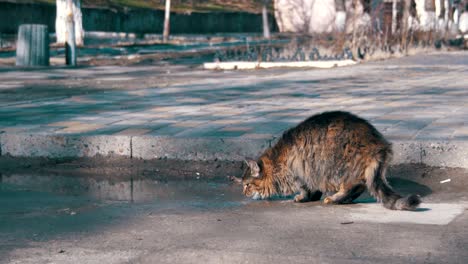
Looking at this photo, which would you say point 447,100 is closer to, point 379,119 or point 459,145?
point 379,119

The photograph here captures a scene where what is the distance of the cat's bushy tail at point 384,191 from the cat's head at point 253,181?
0.83 m

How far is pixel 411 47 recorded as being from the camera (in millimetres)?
24469

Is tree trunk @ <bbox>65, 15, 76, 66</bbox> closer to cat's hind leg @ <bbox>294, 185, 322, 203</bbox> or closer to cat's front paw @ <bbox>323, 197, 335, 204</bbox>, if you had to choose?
cat's hind leg @ <bbox>294, 185, 322, 203</bbox>

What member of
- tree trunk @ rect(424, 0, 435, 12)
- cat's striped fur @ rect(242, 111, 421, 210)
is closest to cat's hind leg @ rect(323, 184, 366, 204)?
cat's striped fur @ rect(242, 111, 421, 210)

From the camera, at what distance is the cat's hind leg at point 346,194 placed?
6.12m

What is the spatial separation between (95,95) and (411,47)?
44.6ft

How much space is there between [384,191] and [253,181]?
1.04 meters

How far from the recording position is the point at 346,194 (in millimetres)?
6133

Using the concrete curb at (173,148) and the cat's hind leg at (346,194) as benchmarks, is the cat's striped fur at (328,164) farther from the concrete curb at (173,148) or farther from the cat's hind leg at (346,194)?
the concrete curb at (173,148)

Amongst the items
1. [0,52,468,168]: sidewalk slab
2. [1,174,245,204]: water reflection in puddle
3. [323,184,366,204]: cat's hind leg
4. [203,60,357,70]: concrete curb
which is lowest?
[1,174,245,204]: water reflection in puddle

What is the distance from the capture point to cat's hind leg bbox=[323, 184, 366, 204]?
20.1ft

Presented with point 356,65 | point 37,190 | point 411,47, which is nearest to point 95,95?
point 37,190

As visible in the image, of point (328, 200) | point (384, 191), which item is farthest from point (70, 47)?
point (384, 191)

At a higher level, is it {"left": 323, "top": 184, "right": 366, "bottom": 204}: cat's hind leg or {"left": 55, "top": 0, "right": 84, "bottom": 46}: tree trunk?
{"left": 55, "top": 0, "right": 84, "bottom": 46}: tree trunk
